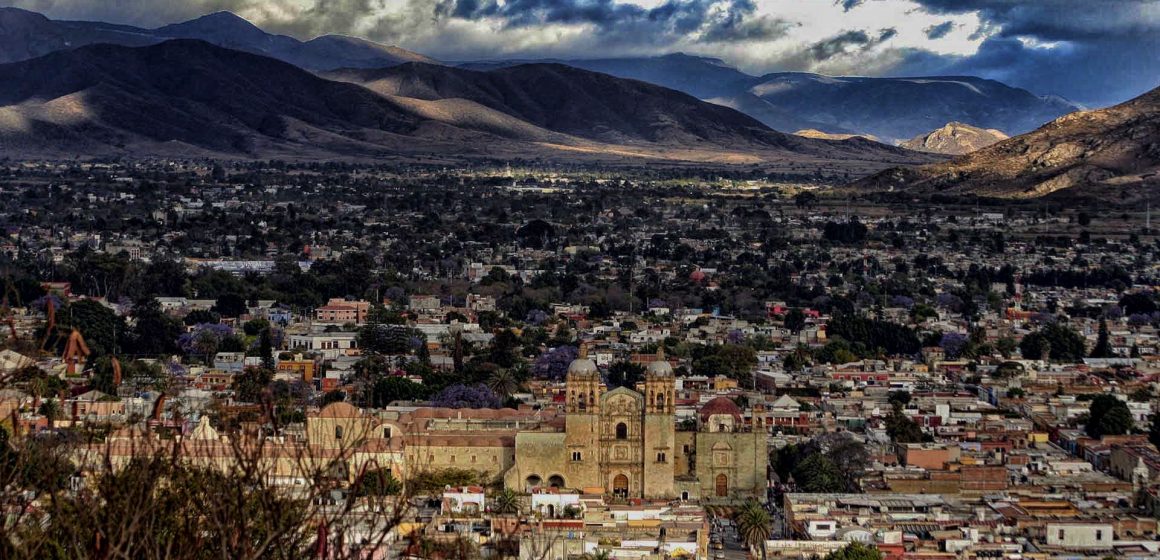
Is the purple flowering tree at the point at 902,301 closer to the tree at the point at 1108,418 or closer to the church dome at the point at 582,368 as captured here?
the tree at the point at 1108,418

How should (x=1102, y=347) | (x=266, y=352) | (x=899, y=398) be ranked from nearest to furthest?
1. (x=899, y=398)
2. (x=266, y=352)
3. (x=1102, y=347)

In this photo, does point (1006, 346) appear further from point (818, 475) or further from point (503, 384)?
point (818, 475)

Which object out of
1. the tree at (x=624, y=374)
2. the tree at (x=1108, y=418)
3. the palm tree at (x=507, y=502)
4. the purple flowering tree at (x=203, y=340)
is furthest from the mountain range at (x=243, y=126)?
the palm tree at (x=507, y=502)

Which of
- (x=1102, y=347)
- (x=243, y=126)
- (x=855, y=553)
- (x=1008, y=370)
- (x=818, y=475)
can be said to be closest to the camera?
(x=855, y=553)

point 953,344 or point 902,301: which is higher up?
point 902,301

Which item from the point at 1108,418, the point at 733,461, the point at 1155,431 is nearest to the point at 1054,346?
the point at 1108,418

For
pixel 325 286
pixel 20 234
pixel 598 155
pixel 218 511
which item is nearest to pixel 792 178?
pixel 598 155
